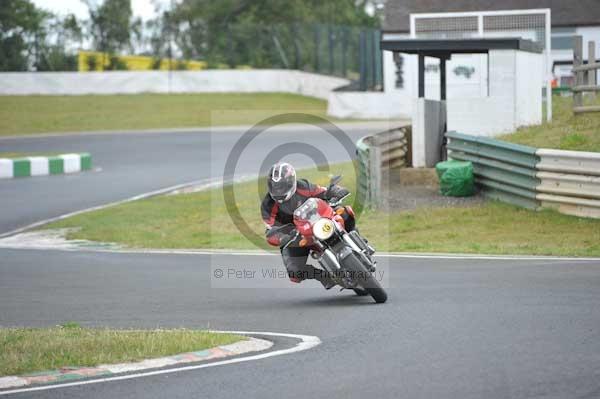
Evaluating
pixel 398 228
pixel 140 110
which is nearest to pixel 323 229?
pixel 398 228

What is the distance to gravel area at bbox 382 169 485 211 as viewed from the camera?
1889cm

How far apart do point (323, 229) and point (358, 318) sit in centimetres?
96

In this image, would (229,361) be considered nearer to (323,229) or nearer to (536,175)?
(323,229)

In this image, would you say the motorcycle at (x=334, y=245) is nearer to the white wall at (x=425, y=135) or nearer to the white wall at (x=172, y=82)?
the white wall at (x=425, y=135)

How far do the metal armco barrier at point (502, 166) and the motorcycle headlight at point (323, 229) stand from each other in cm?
782

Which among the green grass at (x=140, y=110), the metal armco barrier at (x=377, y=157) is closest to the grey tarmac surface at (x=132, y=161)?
the green grass at (x=140, y=110)

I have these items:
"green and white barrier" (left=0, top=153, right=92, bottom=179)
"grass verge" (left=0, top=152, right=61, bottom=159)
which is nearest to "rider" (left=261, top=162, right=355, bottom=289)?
"green and white barrier" (left=0, top=153, right=92, bottom=179)

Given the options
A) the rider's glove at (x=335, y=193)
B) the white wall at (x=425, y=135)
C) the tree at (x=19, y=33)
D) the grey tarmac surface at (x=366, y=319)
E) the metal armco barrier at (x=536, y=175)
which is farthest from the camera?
the tree at (x=19, y=33)

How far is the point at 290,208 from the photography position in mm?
10656

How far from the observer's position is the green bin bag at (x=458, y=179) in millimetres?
18859

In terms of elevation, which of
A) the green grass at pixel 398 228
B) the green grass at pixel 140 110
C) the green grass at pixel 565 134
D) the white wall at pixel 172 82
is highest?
the white wall at pixel 172 82

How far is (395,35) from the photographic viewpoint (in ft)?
148

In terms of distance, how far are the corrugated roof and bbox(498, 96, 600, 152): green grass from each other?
1909 cm

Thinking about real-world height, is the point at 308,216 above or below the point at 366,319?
above
